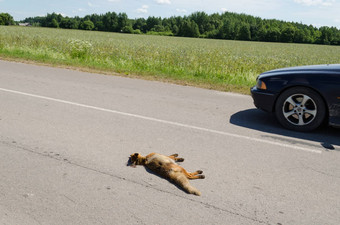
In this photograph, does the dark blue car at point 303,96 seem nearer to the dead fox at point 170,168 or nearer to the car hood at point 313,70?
the car hood at point 313,70

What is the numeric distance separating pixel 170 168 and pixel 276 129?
2.85 meters

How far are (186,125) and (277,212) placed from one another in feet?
9.85

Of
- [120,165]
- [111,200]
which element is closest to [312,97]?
[120,165]

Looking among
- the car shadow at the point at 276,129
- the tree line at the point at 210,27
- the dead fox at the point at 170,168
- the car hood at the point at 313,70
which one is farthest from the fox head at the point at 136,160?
the tree line at the point at 210,27

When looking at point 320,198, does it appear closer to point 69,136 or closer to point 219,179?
point 219,179

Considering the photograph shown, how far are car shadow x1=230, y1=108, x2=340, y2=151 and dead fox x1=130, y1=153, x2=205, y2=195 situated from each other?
215 centimetres

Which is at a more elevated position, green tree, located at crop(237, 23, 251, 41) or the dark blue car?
green tree, located at crop(237, 23, 251, 41)

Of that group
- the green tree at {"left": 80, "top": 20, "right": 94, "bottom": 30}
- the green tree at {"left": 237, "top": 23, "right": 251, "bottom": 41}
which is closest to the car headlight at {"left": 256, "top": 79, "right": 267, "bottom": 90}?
the green tree at {"left": 237, "top": 23, "right": 251, "bottom": 41}

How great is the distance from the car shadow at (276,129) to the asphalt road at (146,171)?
2 cm

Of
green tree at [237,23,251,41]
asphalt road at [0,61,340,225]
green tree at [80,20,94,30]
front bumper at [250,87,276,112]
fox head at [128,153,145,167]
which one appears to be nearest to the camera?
asphalt road at [0,61,340,225]

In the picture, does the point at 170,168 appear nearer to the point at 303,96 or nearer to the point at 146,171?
the point at 146,171

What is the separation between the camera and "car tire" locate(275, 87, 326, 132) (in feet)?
18.6

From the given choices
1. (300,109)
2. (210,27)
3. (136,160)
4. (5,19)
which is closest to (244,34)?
(210,27)

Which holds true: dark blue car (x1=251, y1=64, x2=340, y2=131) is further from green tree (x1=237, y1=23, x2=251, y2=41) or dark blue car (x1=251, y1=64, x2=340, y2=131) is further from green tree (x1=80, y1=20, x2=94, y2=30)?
green tree (x1=80, y1=20, x2=94, y2=30)
